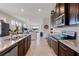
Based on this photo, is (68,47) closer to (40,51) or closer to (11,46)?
(11,46)

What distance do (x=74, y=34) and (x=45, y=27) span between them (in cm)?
1027

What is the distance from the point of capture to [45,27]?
1366 cm

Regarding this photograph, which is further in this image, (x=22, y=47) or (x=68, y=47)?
(x=22, y=47)

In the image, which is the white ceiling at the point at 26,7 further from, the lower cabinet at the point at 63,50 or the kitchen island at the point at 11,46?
the lower cabinet at the point at 63,50

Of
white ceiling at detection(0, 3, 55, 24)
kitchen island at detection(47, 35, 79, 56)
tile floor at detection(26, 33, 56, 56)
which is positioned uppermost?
white ceiling at detection(0, 3, 55, 24)

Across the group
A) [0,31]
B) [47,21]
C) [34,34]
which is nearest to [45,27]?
[47,21]

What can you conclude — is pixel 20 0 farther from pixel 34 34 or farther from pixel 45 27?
pixel 45 27

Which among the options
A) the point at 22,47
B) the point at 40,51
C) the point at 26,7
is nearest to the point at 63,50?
the point at 22,47

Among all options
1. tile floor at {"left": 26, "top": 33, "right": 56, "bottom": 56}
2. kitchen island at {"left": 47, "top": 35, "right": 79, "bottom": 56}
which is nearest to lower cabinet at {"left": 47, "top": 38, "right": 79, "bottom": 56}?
kitchen island at {"left": 47, "top": 35, "right": 79, "bottom": 56}

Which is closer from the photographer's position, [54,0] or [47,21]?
[54,0]

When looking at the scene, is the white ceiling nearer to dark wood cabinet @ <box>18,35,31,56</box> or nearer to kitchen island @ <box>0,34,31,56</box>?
dark wood cabinet @ <box>18,35,31,56</box>

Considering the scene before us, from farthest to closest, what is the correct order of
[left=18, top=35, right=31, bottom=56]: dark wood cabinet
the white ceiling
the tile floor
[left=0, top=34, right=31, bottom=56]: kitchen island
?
the white ceiling
the tile floor
[left=18, top=35, right=31, bottom=56]: dark wood cabinet
[left=0, top=34, right=31, bottom=56]: kitchen island

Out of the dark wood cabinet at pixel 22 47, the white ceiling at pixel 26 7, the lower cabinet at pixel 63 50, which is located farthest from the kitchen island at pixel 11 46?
the white ceiling at pixel 26 7

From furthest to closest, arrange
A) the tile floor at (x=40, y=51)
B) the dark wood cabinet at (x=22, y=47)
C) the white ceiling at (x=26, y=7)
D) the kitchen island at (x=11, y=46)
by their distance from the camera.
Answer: the white ceiling at (x=26, y=7)
the tile floor at (x=40, y=51)
the dark wood cabinet at (x=22, y=47)
the kitchen island at (x=11, y=46)
